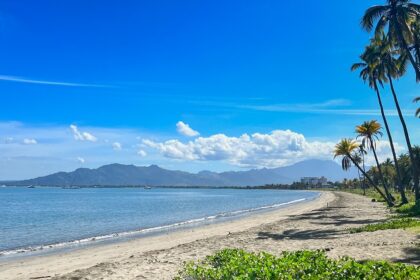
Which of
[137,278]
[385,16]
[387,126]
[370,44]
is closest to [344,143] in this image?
[387,126]

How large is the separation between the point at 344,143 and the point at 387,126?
7.76m

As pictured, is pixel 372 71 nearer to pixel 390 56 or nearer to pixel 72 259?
pixel 390 56

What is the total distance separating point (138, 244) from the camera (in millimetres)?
26031

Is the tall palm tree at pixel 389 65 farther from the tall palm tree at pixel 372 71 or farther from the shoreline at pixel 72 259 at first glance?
the shoreline at pixel 72 259

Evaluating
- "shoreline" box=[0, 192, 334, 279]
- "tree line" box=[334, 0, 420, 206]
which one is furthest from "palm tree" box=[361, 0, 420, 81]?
"shoreline" box=[0, 192, 334, 279]

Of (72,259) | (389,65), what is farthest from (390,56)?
(72,259)

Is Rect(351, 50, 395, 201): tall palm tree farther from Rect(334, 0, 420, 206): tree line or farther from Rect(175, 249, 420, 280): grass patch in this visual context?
Rect(175, 249, 420, 280): grass patch

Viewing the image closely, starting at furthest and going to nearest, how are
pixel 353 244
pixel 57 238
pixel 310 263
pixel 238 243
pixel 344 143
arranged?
pixel 344 143, pixel 57 238, pixel 238 243, pixel 353 244, pixel 310 263

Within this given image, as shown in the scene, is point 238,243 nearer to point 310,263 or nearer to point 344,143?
point 310,263

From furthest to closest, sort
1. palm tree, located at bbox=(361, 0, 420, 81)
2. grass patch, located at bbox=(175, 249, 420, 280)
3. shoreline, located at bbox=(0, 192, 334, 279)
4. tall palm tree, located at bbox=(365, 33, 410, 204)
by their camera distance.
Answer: tall palm tree, located at bbox=(365, 33, 410, 204)
palm tree, located at bbox=(361, 0, 420, 81)
shoreline, located at bbox=(0, 192, 334, 279)
grass patch, located at bbox=(175, 249, 420, 280)

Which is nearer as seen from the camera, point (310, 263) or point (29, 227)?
point (310, 263)

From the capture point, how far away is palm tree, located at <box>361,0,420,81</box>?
2822 centimetres

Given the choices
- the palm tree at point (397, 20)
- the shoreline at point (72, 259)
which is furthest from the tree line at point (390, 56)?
the shoreline at point (72, 259)

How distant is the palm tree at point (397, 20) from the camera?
28.2 meters
